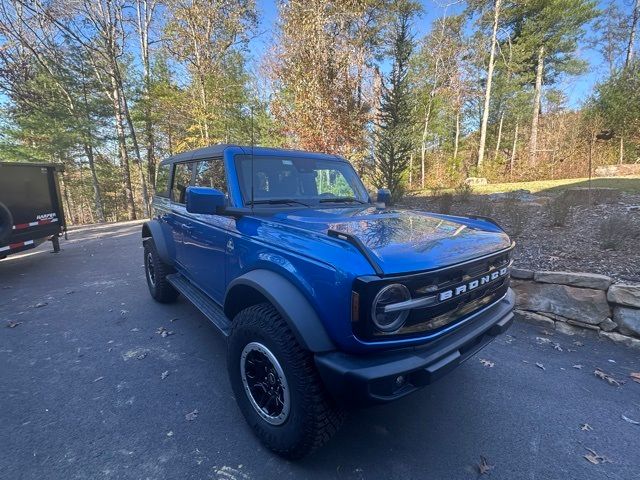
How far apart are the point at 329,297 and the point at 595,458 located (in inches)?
78.4

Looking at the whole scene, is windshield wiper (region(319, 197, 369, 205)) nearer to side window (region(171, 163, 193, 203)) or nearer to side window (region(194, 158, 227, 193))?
side window (region(194, 158, 227, 193))

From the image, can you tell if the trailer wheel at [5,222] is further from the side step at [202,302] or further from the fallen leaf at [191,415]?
the fallen leaf at [191,415]

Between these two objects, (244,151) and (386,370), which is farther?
(244,151)

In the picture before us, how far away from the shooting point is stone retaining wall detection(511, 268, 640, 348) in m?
3.16

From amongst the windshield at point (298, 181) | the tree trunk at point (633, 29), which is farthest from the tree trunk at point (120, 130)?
the tree trunk at point (633, 29)

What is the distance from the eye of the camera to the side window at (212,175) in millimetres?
2834

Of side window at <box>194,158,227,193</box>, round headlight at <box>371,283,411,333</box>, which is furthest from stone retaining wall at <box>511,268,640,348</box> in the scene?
side window at <box>194,158,227,193</box>

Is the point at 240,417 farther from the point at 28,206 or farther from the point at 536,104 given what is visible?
the point at 536,104

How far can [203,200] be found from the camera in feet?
7.30

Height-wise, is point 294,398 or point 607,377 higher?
point 294,398

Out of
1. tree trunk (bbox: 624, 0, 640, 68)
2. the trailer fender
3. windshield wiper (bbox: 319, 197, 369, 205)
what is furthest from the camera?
tree trunk (bbox: 624, 0, 640, 68)

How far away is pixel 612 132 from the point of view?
16.4 m

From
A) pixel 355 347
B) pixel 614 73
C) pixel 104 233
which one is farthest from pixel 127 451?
pixel 614 73

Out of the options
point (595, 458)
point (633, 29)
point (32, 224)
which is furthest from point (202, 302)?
point (633, 29)
